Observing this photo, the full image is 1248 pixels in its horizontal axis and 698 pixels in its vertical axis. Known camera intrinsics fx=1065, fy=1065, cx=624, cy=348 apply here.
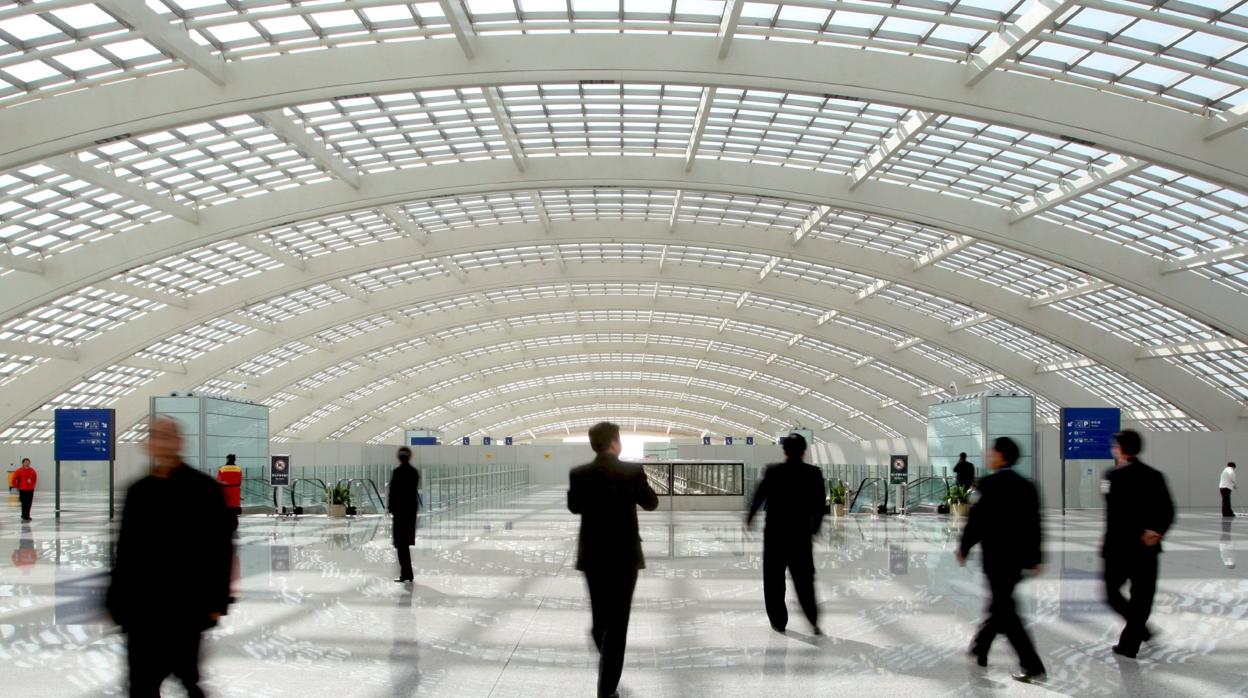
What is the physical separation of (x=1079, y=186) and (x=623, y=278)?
19793 millimetres

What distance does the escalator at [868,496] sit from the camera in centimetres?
2816

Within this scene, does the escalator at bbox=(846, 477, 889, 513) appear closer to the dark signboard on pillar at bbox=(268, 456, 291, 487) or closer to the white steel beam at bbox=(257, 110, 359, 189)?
the dark signboard on pillar at bbox=(268, 456, 291, 487)

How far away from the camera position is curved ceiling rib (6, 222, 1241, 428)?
3553 centimetres

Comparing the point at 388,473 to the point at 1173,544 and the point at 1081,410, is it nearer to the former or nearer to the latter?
the point at 1081,410

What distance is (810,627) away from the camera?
26.9 ft

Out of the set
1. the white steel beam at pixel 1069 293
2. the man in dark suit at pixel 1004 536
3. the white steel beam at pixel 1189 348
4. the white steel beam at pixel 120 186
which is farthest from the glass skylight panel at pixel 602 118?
the white steel beam at pixel 1189 348

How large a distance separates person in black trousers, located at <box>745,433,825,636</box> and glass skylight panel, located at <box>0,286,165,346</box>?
33.9 metres

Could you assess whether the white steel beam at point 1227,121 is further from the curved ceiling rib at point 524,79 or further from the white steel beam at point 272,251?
the white steel beam at point 272,251

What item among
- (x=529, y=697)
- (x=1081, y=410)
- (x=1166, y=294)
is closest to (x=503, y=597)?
(x=529, y=697)

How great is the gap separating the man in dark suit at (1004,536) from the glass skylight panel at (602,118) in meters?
17.3

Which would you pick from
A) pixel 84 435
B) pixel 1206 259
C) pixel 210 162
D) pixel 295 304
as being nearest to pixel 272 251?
pixel 210 162

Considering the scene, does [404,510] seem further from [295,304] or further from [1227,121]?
[295,304]

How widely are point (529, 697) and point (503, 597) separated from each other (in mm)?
4250

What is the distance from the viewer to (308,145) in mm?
24375
